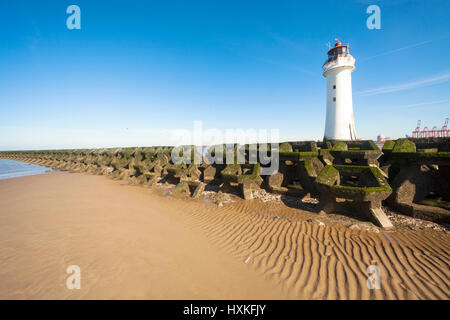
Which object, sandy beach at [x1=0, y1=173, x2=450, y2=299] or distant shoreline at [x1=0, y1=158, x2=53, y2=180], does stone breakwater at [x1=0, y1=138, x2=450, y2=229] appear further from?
distant shoreline at [x1=0, y1=158, x2=53, y2=180]

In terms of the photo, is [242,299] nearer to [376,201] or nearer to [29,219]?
[376,201]

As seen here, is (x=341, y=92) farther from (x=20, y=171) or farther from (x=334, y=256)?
(x=20, y=171)

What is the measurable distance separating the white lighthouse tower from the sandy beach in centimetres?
2397

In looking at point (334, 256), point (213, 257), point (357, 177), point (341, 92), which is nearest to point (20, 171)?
point (213, 257)

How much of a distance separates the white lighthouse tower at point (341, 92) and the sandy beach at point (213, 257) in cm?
2397

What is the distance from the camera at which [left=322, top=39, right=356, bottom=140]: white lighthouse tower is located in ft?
80.1

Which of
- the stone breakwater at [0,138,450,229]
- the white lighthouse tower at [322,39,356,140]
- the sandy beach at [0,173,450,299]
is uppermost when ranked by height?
the white lighthouse tower at [322,39,356,140]

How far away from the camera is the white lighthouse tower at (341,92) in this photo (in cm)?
2442

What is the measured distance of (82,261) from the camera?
12.4 feet

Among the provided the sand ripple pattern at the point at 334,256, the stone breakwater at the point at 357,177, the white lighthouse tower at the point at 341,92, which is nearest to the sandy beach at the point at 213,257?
the sand ripple pattern at the point at 334,256

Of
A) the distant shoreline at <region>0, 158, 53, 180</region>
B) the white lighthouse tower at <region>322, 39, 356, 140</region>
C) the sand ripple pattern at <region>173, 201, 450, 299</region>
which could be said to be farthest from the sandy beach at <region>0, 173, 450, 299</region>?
the white lighthouse tower at <region>322, 39, 356, 140</region>

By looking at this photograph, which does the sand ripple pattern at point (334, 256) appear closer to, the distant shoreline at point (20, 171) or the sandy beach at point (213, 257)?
the sandy beach at point (213, 257)

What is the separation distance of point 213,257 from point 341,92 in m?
29.4
